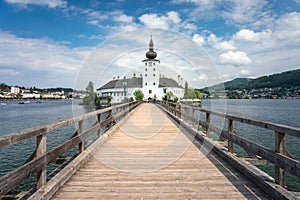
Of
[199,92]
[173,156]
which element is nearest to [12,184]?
[173,156]

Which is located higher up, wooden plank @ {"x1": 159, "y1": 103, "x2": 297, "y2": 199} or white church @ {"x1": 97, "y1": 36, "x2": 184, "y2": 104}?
white church @ {"x1": 97, "y1": 36, "x2": 184, "y2": 104}

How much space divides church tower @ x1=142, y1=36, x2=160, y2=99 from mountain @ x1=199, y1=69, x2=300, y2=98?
229 feet

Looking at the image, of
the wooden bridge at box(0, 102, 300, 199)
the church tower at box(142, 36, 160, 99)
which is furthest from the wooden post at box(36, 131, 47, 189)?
the church tower at box(142, 36, 160, 99)

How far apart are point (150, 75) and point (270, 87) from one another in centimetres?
11973

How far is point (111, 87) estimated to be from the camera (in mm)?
103938

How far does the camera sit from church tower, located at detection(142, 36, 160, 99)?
256 feet

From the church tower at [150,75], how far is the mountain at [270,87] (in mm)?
69845

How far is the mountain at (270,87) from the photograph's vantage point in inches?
5866

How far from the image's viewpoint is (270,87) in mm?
168875

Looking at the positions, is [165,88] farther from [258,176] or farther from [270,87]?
[270,87]

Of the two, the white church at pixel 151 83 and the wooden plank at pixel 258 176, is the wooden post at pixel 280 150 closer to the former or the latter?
the wooden plank at pixel 258 176

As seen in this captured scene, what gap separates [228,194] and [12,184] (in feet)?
8.95

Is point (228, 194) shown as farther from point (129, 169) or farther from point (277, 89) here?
point (277, 89)

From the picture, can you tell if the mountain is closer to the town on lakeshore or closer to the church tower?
the town on lakeshore
